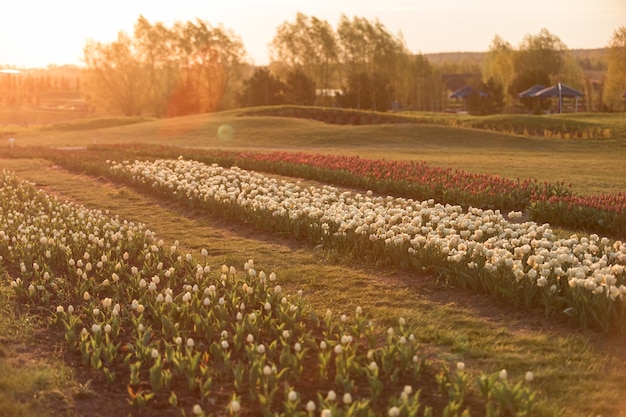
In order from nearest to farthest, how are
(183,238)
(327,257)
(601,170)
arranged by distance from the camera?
1. (327,257)
2. (183,238)
3. (601,170)

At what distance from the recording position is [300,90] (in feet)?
245

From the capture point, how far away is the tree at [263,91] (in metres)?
76.3

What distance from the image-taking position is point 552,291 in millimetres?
8945

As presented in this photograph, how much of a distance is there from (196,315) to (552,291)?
4256 mm

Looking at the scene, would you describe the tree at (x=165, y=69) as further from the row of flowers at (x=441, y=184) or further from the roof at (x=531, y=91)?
the row of flowers at (x=441, y=184)

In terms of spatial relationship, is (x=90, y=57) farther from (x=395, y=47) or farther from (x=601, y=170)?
(x=601, y=170)

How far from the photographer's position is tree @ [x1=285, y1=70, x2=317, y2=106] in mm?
74688

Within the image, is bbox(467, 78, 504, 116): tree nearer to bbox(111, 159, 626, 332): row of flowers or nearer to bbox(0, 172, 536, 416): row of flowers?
bbox(111, 159, 626, 332): row of flowers

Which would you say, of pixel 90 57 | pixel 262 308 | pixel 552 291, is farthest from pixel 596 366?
pixel 90 57

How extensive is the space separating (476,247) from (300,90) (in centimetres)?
6567

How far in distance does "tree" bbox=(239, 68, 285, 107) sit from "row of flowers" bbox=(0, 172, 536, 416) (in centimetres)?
6580

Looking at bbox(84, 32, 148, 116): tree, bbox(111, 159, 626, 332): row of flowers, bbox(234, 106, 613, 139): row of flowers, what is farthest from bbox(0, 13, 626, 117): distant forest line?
bbox(111, 159, 626, 332): row of flowers

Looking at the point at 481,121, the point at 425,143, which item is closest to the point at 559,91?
the point at 481,121

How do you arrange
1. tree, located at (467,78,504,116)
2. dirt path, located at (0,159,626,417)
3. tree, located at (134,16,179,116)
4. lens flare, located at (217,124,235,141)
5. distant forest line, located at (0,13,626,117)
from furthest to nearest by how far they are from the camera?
tree, located at (134,16,179,116), distant forest line, located at (0,13,626,117), tree, located at (467,78,504,116), lens flare, located at (217,124,235,141), dirt path, located at (0,159,626,417)
